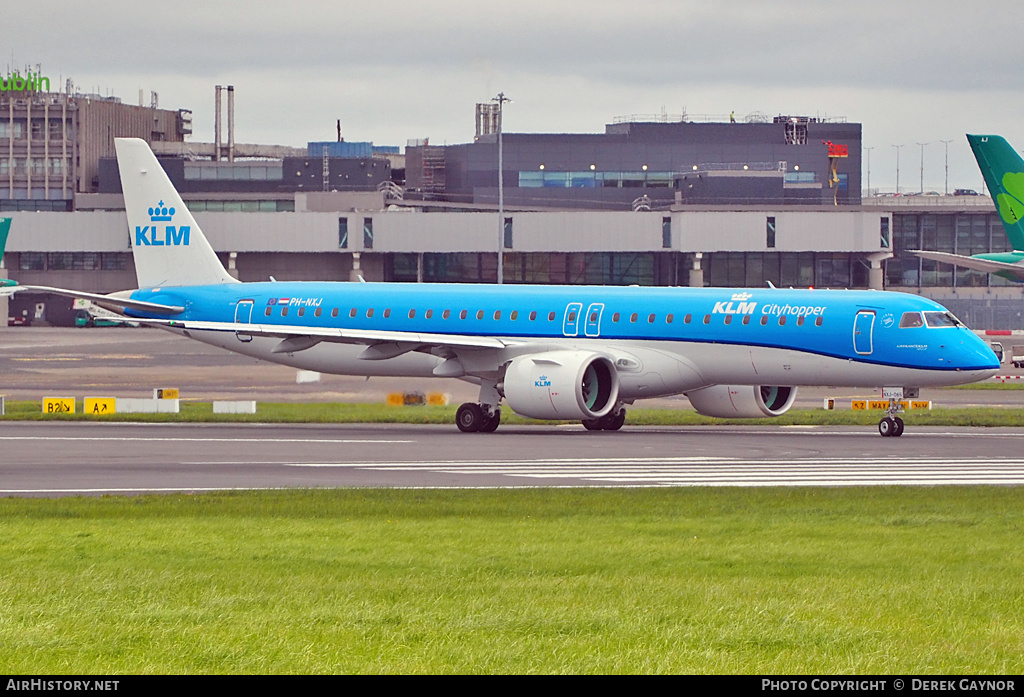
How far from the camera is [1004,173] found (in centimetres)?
5694

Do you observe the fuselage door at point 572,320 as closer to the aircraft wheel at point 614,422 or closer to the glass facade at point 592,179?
the aircraft wheel at point 614,422

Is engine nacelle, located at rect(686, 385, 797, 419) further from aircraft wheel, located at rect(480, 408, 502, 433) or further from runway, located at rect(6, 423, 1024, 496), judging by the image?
aircraft wheel, located at rect(480, 408, 502, 433)

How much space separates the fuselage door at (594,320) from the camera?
1656 inches

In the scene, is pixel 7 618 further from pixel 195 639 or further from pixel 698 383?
pixel 698 383

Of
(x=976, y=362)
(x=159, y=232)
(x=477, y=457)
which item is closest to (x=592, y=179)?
(x=159, y=232)

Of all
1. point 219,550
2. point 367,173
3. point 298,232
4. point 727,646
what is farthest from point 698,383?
point 367,173

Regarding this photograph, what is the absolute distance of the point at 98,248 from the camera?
114 meters

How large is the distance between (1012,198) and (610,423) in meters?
22.1

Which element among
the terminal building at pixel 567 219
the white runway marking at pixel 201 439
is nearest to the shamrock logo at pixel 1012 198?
the white runway marking at pixel 201 439

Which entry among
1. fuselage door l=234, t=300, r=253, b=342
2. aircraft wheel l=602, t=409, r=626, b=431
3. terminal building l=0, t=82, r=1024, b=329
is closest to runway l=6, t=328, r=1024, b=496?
aircraft wheel l=602, t=409, r=626, b=431

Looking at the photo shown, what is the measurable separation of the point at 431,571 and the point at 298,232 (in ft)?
321

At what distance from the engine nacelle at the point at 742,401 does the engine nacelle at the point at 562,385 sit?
2.66 meters

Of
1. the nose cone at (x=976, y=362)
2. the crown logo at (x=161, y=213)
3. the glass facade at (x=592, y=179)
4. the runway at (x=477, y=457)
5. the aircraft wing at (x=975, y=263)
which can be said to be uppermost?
the glass facade at (x=592, y=179)

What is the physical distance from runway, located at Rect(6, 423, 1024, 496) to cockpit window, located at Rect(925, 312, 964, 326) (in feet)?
9.50
